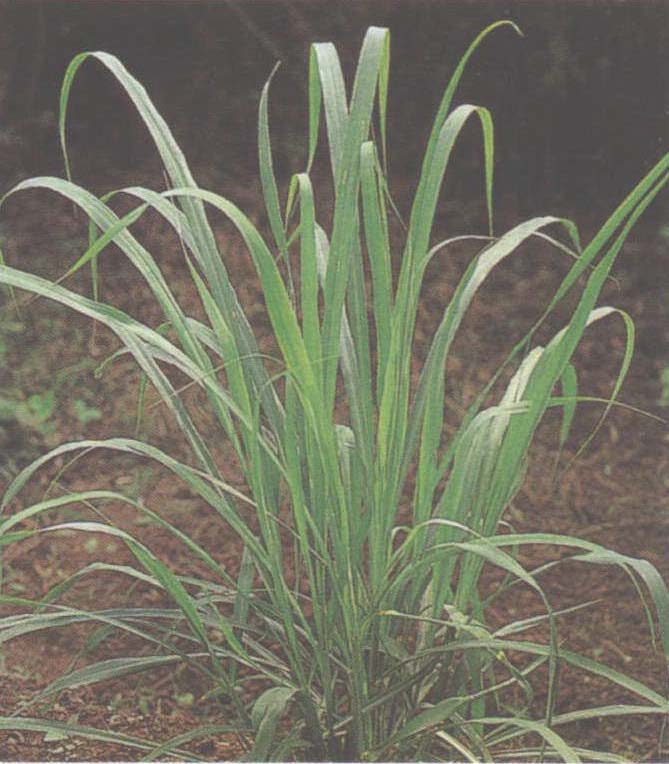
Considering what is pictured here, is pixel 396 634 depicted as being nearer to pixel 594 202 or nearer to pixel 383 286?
pixel 383 286

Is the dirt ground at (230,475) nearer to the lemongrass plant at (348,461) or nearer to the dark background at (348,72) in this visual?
the dark background at (348,72)

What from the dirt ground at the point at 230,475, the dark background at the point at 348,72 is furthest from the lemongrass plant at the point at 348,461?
the dark background at the point at 348,72

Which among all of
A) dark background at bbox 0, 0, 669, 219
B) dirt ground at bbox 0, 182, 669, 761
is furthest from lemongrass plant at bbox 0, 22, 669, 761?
dark background at bbox 0, 0, 669, 219

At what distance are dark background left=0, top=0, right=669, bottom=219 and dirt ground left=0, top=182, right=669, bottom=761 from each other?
92 mm

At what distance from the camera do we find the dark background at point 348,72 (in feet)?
6.64

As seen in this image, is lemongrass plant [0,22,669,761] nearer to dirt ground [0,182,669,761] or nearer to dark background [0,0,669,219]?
dirt ground [0,182,669,761]

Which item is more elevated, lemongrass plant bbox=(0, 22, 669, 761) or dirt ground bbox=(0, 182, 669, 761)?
lemongrass plant bbox=(0, 22, 669, 761)

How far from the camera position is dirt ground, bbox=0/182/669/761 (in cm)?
142

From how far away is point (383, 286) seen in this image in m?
0.93

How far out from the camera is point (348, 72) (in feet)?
7.02

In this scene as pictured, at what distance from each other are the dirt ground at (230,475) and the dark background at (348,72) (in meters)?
0.09

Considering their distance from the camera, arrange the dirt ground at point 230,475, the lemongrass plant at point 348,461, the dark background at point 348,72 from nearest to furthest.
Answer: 1. the lemongrass plant at point 348,461
2. the dirt ground at point 230,475
3. the dark background at point 348,72

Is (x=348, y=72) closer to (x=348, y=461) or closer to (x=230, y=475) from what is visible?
(x=230, y=475)

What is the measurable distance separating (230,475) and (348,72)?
787mm
